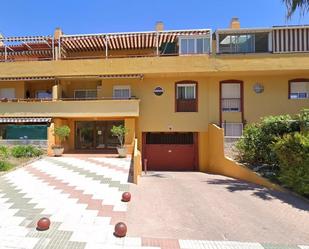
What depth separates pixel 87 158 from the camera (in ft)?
62.4

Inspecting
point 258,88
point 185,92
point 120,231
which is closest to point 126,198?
point 120,231

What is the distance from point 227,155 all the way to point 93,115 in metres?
10.3

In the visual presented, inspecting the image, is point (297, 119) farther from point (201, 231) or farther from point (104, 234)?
point (104, 234)

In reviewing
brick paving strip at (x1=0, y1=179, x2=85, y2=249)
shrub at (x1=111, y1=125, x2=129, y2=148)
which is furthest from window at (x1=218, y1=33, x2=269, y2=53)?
brick paving strip at (x1=0, y1=179, x2=85, y2=249)

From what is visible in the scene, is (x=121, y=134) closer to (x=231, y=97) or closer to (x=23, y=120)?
(x=23, y=120)

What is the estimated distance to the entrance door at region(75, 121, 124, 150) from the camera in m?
24.5

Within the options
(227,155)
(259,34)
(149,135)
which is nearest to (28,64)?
(149,135)

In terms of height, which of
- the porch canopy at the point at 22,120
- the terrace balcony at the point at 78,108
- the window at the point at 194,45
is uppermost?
the window at the point at 194,45

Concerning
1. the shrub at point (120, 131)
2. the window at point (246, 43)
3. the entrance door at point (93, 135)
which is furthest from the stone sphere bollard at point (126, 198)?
the window at point (246, 43)

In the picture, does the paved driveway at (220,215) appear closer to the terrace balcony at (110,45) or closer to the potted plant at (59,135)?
the potted plant at (59,135)

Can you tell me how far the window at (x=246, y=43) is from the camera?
2238cm

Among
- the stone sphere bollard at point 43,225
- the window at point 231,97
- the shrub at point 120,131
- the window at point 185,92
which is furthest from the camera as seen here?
the window at point 185,92

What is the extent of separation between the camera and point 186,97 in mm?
23422

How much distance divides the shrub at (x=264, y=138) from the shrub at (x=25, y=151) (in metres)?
13.2
